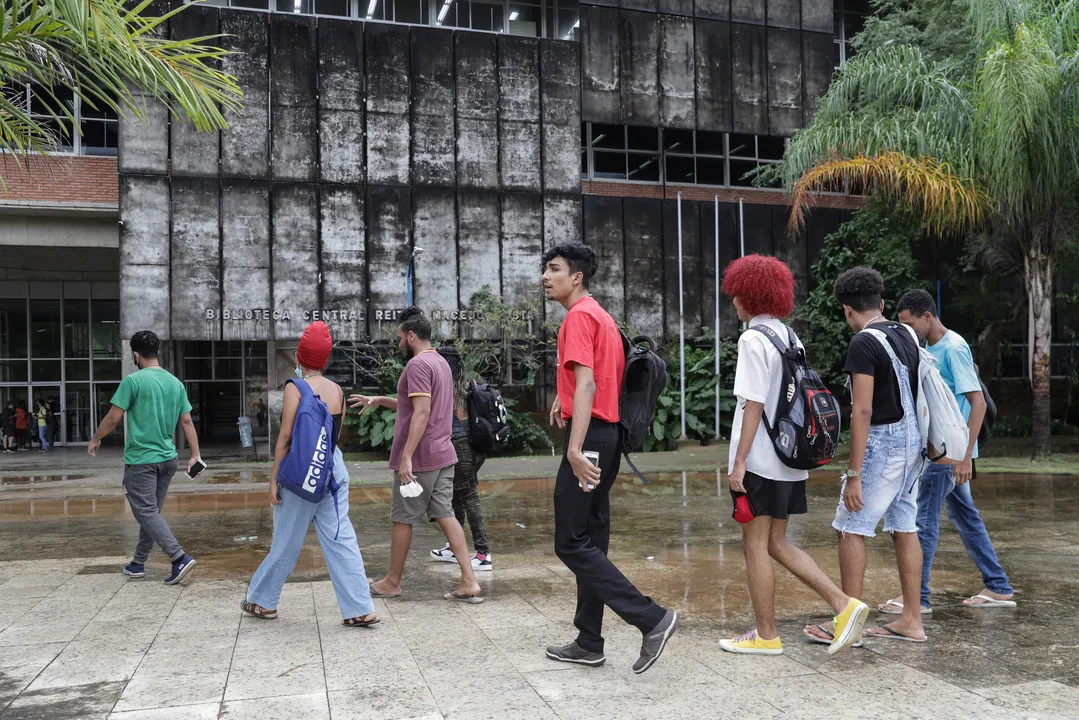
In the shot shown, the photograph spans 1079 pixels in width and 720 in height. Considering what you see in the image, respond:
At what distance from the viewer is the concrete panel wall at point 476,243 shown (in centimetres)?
2041

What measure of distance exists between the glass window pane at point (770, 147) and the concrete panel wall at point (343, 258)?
10.1 m

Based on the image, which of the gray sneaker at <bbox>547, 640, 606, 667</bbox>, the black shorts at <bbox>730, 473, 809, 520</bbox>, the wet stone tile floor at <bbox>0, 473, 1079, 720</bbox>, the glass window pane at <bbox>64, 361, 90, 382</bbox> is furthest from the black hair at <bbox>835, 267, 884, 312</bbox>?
the glass window pane at <bbox>64, 361, 90, 382</bbox>

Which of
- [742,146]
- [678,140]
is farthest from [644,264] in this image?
[742,146]

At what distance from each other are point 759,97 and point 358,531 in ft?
55.5

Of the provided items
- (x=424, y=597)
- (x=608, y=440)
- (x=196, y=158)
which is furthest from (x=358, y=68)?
(x=608, y=440)

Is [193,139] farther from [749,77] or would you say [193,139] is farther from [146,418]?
[146,418]

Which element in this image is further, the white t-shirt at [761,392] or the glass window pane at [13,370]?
the glass window pane at [13,370]

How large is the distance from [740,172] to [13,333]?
20171 mm

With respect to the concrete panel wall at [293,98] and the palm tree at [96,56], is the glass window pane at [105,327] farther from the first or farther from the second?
the palm tree at [96,56]

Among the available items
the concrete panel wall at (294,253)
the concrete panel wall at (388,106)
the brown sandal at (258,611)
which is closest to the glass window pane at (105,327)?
the concrete panel wall at (294,253)

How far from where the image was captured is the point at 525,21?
71.3ft

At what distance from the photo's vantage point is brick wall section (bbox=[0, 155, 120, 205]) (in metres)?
19.7

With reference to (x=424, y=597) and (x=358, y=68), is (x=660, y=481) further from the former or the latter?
(x=358, y=68)

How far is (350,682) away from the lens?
4.19 metres
